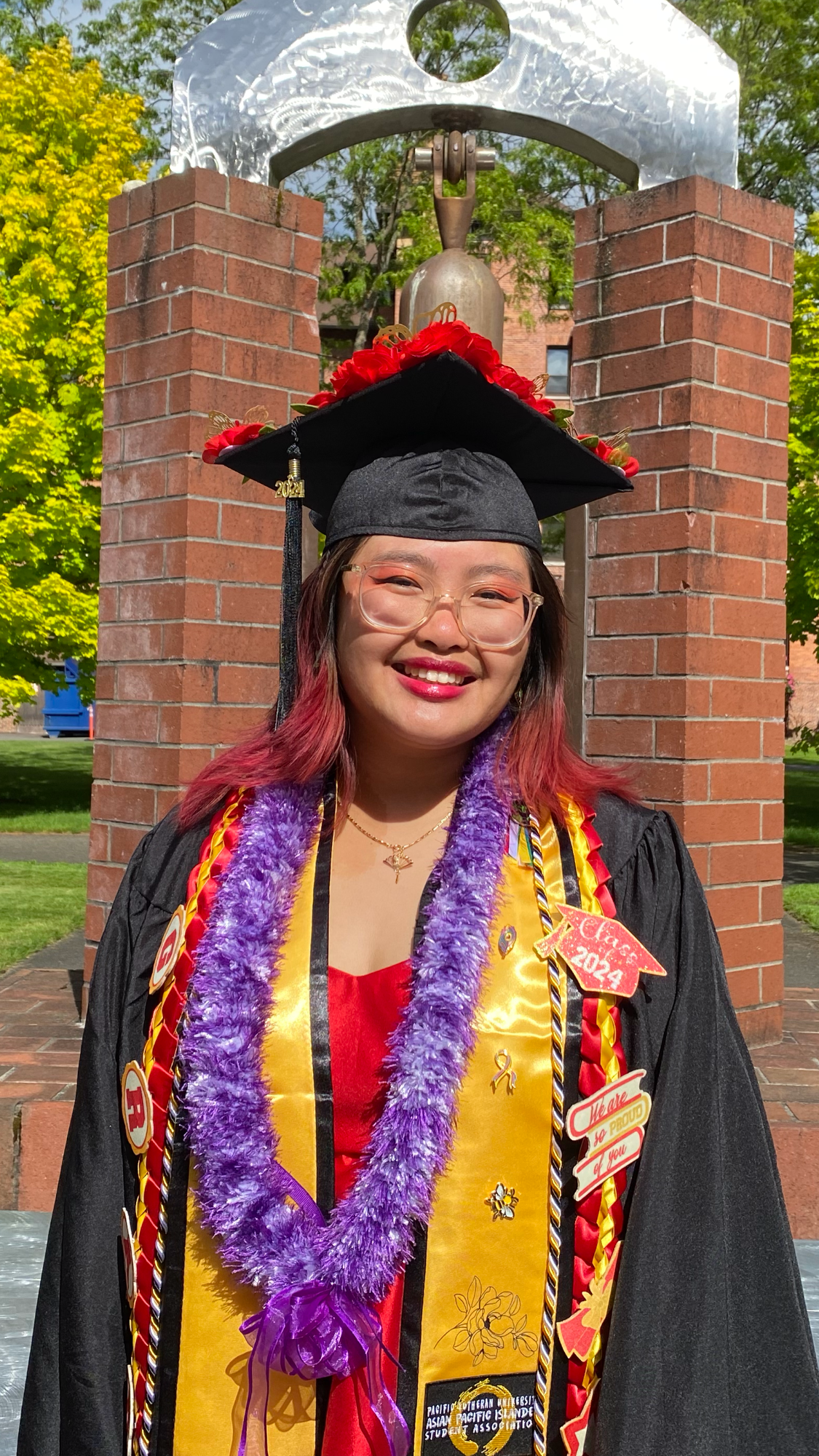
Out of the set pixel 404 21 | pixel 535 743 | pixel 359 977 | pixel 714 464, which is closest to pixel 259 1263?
pixel 359 977

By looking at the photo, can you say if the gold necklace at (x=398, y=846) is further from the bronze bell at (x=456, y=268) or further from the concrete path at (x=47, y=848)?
the concrete path at (x=47, y=848)

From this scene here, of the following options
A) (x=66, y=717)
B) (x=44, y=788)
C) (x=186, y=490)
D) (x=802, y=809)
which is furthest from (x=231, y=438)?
(x=66, y=717)

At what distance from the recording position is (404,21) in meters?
3.89

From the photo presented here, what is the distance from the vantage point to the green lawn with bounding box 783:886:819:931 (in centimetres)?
729

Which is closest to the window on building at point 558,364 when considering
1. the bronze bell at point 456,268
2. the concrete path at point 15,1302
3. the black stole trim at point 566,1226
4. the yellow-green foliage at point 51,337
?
the yellow-green foliage at point 51,337

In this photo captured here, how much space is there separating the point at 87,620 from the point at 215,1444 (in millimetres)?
12063

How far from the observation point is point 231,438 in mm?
2109

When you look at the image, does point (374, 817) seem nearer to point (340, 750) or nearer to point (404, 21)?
point (340, 750)

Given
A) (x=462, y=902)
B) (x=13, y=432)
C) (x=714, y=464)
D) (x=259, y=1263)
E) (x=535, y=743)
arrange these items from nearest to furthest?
(x=259, y=1263) → (x=462, y=902) → (x=535, y=743) → (x=714, y=464) → (x=13, y=432)

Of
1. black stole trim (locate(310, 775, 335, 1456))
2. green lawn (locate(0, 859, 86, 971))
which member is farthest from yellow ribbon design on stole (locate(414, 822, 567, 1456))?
green lawn (locate(0, 859, 86, 971))

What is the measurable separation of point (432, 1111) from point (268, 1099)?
244mm

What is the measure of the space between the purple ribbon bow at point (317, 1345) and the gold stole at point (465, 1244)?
0.03m

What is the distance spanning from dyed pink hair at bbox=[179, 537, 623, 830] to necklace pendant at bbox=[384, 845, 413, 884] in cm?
13

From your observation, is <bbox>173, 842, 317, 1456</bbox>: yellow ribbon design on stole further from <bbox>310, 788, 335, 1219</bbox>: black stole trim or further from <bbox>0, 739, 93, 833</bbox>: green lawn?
<bbox>0, 739, 93, 833</bbox>: green lawn
